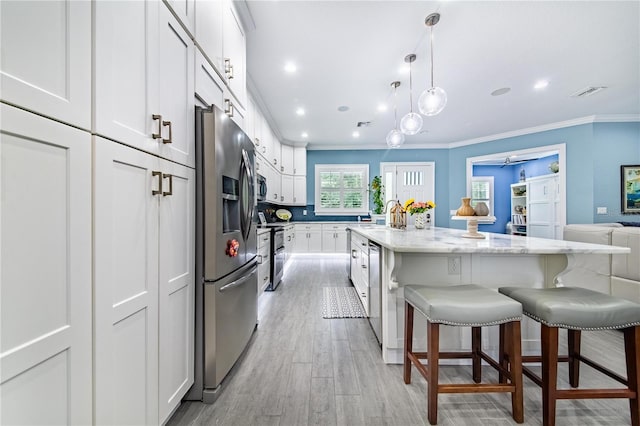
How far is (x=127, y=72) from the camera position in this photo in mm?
929

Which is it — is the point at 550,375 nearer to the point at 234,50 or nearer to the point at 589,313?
the point at 589,313

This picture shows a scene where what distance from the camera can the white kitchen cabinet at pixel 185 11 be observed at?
3.95 ft

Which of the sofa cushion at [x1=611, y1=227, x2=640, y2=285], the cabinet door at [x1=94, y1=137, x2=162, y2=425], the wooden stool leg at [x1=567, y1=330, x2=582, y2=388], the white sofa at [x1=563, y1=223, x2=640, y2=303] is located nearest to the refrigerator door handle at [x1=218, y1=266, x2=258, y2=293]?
the cabinet door at [x1=94, y1=137, x2=162, y2=425]

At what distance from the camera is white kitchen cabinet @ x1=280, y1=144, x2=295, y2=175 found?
5.89m

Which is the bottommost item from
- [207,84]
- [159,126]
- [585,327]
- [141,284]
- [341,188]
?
[585,327]

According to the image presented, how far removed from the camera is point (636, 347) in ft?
3.92

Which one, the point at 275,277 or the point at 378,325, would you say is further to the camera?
the point at 275,277

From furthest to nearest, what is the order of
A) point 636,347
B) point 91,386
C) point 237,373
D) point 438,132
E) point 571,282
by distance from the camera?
point 438,132
point 571,282
point 237,373
point 636,347
point 91,386

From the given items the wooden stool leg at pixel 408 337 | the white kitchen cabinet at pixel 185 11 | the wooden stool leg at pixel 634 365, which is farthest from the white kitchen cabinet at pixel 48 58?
the wooden stool leg at pixel 634 365

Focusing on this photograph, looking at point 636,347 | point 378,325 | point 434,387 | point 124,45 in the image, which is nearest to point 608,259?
point 636,347

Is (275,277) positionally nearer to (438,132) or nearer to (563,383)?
(563,383)

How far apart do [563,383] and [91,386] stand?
2.48 m

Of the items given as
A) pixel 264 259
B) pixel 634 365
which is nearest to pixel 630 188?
pixel 634 365

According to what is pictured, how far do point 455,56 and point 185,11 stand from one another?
2.79m
